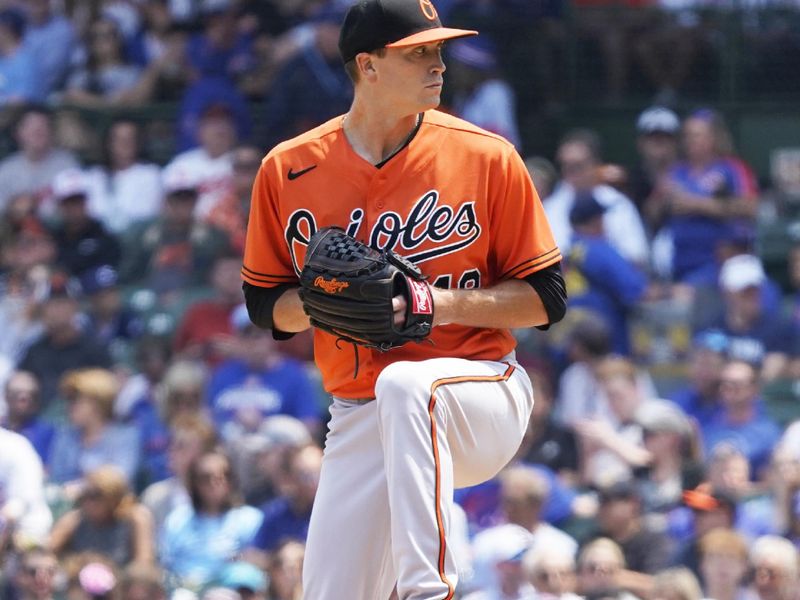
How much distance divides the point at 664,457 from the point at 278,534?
1.69m

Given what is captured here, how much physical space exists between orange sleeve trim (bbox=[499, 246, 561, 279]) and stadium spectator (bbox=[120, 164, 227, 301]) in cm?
492

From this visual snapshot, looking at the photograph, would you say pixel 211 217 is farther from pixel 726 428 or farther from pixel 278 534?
pixel 726 428

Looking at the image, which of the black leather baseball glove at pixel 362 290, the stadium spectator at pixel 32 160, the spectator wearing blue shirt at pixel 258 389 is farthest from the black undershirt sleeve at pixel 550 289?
the stadium spectator at pixel 32 160

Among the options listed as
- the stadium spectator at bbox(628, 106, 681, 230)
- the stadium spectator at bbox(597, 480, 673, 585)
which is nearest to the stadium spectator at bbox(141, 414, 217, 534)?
the stadium spectator at bbox(597, 480, 673, 585)

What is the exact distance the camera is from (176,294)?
8688 mm

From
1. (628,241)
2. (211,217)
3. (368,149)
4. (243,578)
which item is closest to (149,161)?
(211,217)

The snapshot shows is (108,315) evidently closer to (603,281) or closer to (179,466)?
(179,466)

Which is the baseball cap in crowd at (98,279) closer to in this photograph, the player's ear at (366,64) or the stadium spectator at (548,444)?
the stadium spectator at (548,444)

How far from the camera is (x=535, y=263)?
12.4ft

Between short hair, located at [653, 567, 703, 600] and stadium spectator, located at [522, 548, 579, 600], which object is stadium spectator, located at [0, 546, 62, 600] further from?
short hair, located at [653, 567, 703, 600]

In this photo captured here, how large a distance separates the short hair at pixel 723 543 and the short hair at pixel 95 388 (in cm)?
299

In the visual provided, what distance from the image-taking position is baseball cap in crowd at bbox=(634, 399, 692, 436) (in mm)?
6898

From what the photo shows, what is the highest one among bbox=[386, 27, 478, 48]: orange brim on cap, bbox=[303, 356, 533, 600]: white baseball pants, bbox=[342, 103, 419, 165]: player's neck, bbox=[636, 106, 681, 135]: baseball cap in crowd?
bbox=[386, 27, 478, 48]: orange brim on cap

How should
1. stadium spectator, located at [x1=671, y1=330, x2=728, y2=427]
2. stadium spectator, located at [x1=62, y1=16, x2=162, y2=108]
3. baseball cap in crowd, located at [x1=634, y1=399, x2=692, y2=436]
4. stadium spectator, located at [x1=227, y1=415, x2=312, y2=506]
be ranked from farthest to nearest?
1. stadium spectator, located at [x1=62, y1=16, x2=162, y2=108]
2. stadium spectator, located at [x1=671, y1=330, x2=728, y2=427]
3. stadium spectator, located at [x1=227, y1=415, x2=312, y2=506]
4. baseball cap in crowd, located at [x1=634, y1=399, x2=692, y2=436]
